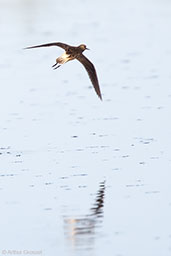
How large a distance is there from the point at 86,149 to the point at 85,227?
127 inches

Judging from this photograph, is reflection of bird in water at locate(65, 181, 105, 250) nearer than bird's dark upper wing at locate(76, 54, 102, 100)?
Yes

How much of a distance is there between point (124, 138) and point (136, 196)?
2.73m

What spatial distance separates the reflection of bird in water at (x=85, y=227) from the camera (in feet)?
30.6

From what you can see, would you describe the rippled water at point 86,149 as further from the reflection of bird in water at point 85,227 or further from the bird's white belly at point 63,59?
the bird's white belly at point 63,59

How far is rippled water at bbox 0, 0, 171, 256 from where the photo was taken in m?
9.56

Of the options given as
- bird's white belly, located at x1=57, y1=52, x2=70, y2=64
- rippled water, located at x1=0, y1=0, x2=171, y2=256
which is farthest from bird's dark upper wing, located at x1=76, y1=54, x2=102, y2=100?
rippled water, located at x1=0, y1=0, x2=171, y2=256

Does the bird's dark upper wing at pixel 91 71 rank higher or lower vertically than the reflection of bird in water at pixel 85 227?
higher

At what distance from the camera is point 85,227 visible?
971cm

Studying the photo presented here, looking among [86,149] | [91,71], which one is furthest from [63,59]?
[86,149]

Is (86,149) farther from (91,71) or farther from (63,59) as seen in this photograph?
(63,59)

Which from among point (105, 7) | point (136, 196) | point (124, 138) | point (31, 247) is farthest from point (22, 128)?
point (105, 7)

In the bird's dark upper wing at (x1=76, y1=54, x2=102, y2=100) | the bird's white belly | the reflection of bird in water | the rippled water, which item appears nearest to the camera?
the reflection of bird in water

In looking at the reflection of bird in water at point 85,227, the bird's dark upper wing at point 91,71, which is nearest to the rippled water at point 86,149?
the reflection of bird in water at point 85,227

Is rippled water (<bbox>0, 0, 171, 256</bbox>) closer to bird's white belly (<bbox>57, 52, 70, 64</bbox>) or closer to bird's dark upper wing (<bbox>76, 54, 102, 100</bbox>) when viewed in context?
bird's dark upper wing (<bbox>76, 54, 102, 100</bbox>)
